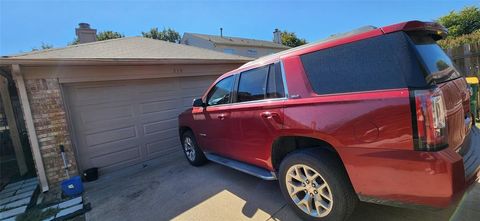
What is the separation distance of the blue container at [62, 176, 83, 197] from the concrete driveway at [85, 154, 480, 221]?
23 centimetres

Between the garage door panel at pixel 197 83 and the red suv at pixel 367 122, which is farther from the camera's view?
the garage door panel at pixel 197 83

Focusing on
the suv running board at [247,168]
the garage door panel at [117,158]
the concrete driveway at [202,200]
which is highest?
the suv running board at [247,168]

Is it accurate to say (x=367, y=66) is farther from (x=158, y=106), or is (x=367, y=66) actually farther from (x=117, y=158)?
(x=117, y=158)

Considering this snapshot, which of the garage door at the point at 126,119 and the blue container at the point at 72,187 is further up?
the garage door at the point at 126,119

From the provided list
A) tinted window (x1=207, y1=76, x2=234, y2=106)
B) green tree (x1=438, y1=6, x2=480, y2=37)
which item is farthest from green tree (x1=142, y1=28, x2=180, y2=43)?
tinted window (x1=207, y1=76, x2=234, y2=106)

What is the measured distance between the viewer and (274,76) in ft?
9.46

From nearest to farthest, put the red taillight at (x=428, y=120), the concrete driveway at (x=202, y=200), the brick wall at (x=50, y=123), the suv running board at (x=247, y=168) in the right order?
1. the red taillight at (x=428, y=120)
2. the concrete driveway at (x=202, y=200)
3. the suv running board at (x=247, y=168)
4. the brick wall at (x=50, y=123)

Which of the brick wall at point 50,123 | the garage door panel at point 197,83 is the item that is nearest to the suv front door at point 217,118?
the garage door panel at point 197,83

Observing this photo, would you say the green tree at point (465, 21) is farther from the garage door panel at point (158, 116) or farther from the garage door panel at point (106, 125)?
the garage door panel at point (106, 125)

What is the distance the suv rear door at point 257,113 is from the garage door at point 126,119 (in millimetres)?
3284

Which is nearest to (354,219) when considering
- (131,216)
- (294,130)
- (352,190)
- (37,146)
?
(352,190)

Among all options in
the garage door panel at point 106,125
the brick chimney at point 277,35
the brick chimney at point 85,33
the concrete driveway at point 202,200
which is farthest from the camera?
the brick chimney at point 277,35

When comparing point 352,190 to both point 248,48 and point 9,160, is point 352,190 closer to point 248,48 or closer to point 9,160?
point 9,160

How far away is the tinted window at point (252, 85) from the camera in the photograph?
10.1 feet
